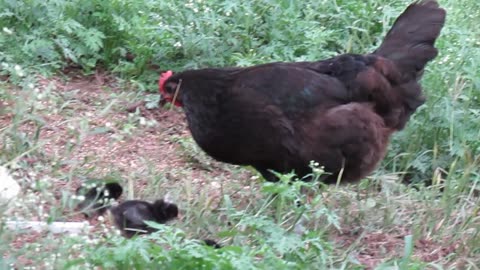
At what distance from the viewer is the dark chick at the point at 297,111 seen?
16.8ft

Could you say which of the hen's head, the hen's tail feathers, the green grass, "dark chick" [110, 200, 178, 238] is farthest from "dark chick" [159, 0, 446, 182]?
"dark chick" [110, 200, 178, 238]

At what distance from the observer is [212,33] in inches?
268

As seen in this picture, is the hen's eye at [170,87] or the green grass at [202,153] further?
the hen's eye at [170,87]

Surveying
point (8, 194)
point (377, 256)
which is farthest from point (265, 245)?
point (8, 194)

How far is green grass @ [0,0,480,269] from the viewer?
415cm

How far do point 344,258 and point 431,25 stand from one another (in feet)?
6.02

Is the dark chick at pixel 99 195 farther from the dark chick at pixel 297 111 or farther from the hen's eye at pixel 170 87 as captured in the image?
the hen's eye at pixel 170 87

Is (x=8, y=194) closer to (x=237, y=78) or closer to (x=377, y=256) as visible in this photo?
(x=237, y=78)

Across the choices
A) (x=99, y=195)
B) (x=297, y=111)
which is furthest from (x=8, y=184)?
(x=297, y=111)

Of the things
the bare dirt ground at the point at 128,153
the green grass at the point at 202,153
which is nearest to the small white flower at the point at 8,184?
the green grass at the point at 202,153

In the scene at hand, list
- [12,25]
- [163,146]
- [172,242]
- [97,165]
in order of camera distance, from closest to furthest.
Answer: [172,242], [97,165], [163,146], [12,25]

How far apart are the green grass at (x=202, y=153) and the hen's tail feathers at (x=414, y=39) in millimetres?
446

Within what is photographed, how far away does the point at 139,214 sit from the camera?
4.75 metres

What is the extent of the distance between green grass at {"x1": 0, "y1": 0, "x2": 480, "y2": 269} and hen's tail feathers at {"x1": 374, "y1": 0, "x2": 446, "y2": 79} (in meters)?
0.45
